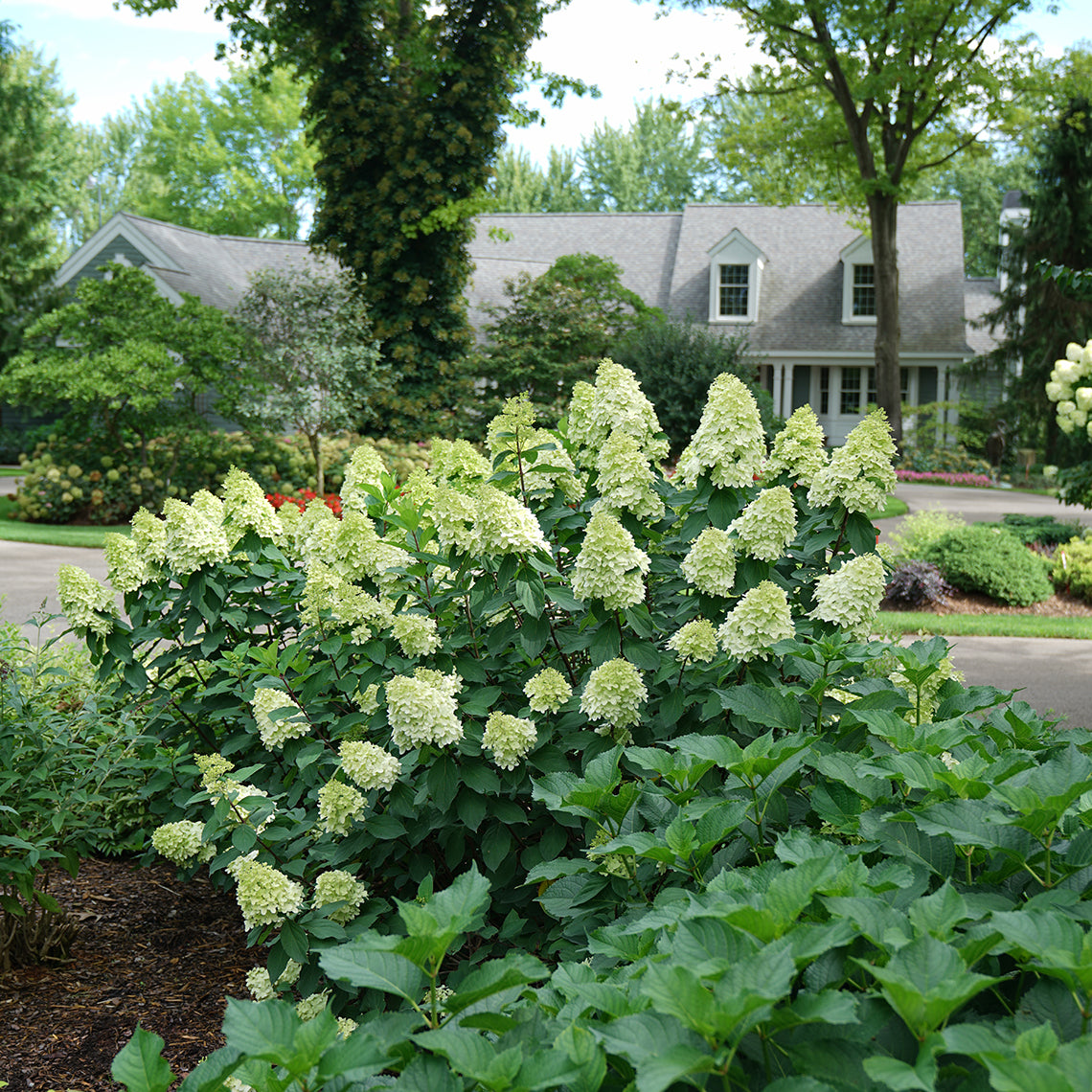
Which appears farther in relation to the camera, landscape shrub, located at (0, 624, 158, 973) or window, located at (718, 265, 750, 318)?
window, located at (718, 265, 750, 318)

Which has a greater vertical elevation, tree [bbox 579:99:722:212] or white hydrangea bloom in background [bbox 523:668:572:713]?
tree [bbox 579:99:722:212]

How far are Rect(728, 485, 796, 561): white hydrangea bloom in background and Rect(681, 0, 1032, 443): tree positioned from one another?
65.2 feet

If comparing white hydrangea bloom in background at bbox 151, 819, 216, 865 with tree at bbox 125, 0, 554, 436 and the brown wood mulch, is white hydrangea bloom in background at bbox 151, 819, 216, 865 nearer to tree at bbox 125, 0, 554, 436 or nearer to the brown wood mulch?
the brown wood mulch

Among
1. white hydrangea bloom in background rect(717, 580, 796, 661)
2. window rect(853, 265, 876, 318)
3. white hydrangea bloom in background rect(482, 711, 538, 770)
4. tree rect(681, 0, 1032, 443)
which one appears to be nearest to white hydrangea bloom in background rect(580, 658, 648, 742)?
white hydrangea bloom in background rect(482, 711, 538, 770)

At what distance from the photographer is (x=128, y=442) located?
1691 cm

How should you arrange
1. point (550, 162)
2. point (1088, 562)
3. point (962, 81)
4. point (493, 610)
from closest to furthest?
1. point (493, 610)
2. point (1088, 562)
3. point (962, 81)
4. point (550, 162)

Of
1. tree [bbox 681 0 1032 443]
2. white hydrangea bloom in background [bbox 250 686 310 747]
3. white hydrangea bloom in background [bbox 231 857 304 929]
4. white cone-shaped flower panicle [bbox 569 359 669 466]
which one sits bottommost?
white hydrangea bloom in background [bbox 231 857 304 929]

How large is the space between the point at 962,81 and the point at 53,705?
22525 mm

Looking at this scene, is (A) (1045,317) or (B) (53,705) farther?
(A) (1045,317)

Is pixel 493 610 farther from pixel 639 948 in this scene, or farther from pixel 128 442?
pixel 128 442

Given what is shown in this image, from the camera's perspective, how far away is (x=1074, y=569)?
34.3ft

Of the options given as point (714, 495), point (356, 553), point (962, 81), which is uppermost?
point (962, 81)

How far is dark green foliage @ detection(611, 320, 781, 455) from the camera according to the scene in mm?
16219

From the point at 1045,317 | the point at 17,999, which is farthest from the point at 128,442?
the point at 1045,317
